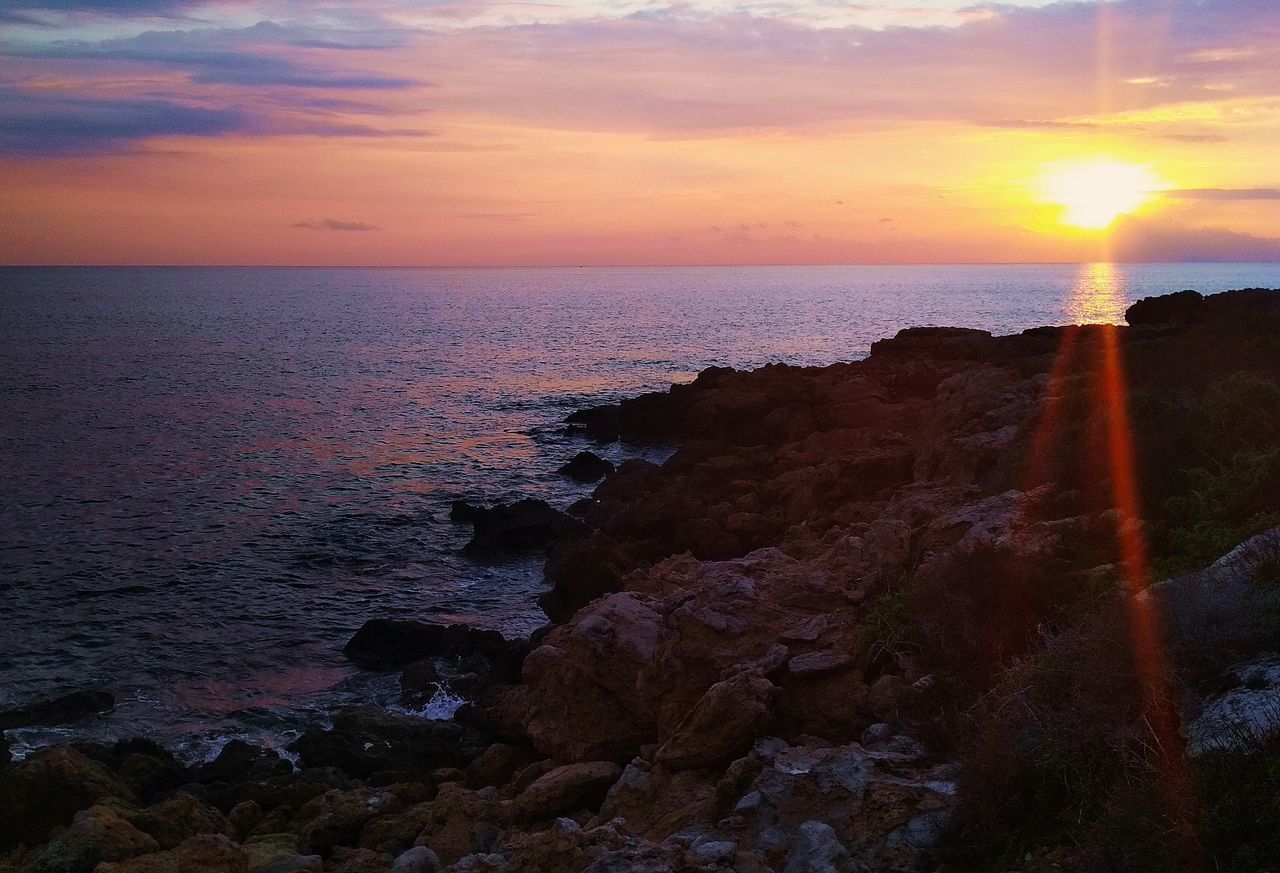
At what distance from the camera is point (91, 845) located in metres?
10.8

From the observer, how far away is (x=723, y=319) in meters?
134

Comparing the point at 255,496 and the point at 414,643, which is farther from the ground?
the point at 255,496

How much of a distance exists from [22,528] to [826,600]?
2952 cm

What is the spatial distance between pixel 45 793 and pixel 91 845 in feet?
12.4

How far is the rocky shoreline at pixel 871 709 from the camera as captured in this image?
24.1ft

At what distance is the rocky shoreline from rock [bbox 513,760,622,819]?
3cm

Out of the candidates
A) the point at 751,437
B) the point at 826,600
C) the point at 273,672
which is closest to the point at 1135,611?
the point at 826,600

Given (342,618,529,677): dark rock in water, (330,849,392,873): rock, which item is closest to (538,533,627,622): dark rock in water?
(342,618,529,677): dark rock in water

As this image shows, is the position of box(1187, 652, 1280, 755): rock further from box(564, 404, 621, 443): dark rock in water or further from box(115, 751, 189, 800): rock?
box(564, 404, 621, 443): dark rock in water

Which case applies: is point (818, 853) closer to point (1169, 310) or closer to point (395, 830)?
point (395, 830)

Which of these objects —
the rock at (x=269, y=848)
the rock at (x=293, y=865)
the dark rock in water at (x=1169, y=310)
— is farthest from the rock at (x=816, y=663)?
the dark rock in water at (x=1169, y=310)

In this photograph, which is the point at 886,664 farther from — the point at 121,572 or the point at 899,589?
the point at 121,572

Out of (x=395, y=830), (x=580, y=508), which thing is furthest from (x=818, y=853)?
(x=580, y=508)

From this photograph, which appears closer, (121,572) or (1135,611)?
(1135,611)
